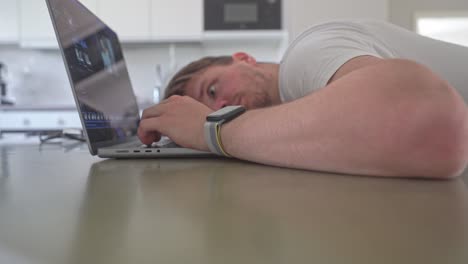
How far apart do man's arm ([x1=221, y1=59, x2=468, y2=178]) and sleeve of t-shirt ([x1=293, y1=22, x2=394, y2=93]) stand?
91 millimetres

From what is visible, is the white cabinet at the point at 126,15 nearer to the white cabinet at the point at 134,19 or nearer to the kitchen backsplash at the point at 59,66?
the white cabinet at the point at 134,19

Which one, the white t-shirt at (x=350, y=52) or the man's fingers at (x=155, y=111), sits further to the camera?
the man's fingers at (x=155, y=111)

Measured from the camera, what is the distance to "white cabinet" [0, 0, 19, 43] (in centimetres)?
304

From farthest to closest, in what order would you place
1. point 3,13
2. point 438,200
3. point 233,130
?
1. point 3,13
2. point 233,130
3. point 438,200

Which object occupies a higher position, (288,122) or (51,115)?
(288,122)

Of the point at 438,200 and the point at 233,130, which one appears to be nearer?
the point at 438,200

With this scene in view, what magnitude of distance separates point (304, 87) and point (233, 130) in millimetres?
205

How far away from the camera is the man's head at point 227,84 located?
3.53 ft

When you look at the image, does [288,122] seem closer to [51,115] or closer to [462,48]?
[462,48]

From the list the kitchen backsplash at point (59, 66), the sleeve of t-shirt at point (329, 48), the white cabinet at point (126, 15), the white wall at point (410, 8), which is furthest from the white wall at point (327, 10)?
the sleeve of t-shirt at point (329, 48)

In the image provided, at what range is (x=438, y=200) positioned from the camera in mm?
363

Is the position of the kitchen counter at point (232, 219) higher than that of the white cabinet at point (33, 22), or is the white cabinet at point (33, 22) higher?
the white cabinet at point (33, 22)

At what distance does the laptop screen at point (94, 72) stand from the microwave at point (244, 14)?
6.05ft

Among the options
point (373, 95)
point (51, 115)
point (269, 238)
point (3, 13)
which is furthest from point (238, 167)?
point (3, 13)
